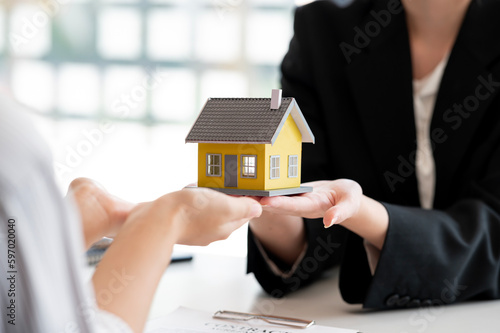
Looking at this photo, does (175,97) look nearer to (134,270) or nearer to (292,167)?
(292,167)

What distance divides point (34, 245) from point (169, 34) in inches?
132

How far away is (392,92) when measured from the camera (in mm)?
1269

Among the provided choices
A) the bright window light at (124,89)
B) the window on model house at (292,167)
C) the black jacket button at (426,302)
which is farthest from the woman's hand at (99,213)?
the bright window light at (124,89)

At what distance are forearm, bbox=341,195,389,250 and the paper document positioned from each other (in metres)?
0.21

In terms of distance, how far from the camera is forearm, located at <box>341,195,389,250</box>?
937 millimetres


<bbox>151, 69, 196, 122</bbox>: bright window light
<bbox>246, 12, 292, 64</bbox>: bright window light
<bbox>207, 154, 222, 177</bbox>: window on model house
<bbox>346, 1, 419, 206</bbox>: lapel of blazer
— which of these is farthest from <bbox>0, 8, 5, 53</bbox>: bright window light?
<bbox>207, 154, 222, 177</bbox>: window on model house

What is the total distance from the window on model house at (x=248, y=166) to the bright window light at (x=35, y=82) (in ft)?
10.5

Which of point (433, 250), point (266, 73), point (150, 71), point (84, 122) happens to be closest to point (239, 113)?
point (433, 250)

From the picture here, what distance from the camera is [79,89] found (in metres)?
3.75

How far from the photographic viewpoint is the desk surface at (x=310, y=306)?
876 millimetres

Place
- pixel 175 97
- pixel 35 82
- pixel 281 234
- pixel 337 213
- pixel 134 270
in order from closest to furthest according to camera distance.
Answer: pixel 134 270, pixel 337 213, pixel 281 234, pixel 175 97, pixel 35 82

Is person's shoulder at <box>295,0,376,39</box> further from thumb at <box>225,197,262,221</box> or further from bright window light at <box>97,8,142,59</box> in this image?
bright window light at <box>97,8,142,59</box>

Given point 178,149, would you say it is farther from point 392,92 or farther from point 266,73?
point 392,92

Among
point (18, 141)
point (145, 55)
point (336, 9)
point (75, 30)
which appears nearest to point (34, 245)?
point (18, 141)
